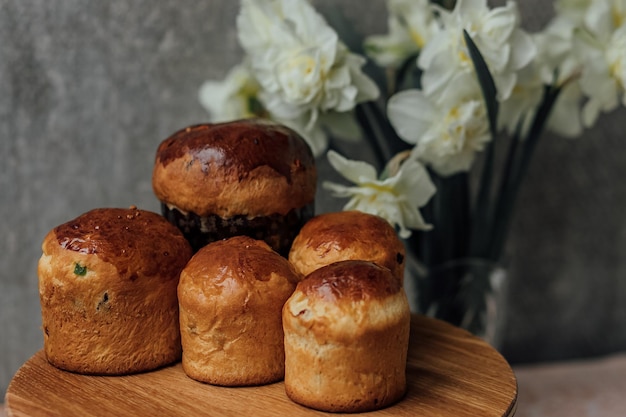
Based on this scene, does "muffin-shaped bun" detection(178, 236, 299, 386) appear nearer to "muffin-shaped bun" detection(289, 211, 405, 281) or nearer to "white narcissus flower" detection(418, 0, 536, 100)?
"muffin-shaped bun" detection(289, 211, 405, 281)

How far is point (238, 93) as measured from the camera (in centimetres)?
127

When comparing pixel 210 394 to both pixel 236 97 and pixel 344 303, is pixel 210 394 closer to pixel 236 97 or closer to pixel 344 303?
Answer: pixel 344 303

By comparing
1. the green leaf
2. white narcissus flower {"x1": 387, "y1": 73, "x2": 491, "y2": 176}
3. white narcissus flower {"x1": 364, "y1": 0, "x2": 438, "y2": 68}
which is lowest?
the green leaf

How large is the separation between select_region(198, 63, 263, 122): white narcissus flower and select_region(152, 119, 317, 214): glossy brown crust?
1.25ft

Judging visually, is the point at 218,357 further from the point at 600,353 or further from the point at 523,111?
the point at 600,353

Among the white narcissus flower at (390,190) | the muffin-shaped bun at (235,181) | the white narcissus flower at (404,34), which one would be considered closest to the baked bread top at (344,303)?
the muffin-shaped bun at (235,181)

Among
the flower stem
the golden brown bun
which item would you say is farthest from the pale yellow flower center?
the golden brown bun

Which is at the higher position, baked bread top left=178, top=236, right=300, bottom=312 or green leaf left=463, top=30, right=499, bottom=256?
baked bread top left=178, top=236, right=300, bottom=312

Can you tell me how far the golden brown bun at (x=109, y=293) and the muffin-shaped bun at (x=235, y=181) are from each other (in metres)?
0.05

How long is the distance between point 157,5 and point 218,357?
78 cm

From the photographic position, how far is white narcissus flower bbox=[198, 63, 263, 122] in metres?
1.27

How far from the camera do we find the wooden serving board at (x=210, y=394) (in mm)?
747

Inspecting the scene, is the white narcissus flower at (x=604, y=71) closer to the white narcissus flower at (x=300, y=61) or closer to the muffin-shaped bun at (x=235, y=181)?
the white narcissus flower at (x=300, y=61)

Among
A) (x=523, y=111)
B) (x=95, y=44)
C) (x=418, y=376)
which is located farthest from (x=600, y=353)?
(x=95, y=44)
